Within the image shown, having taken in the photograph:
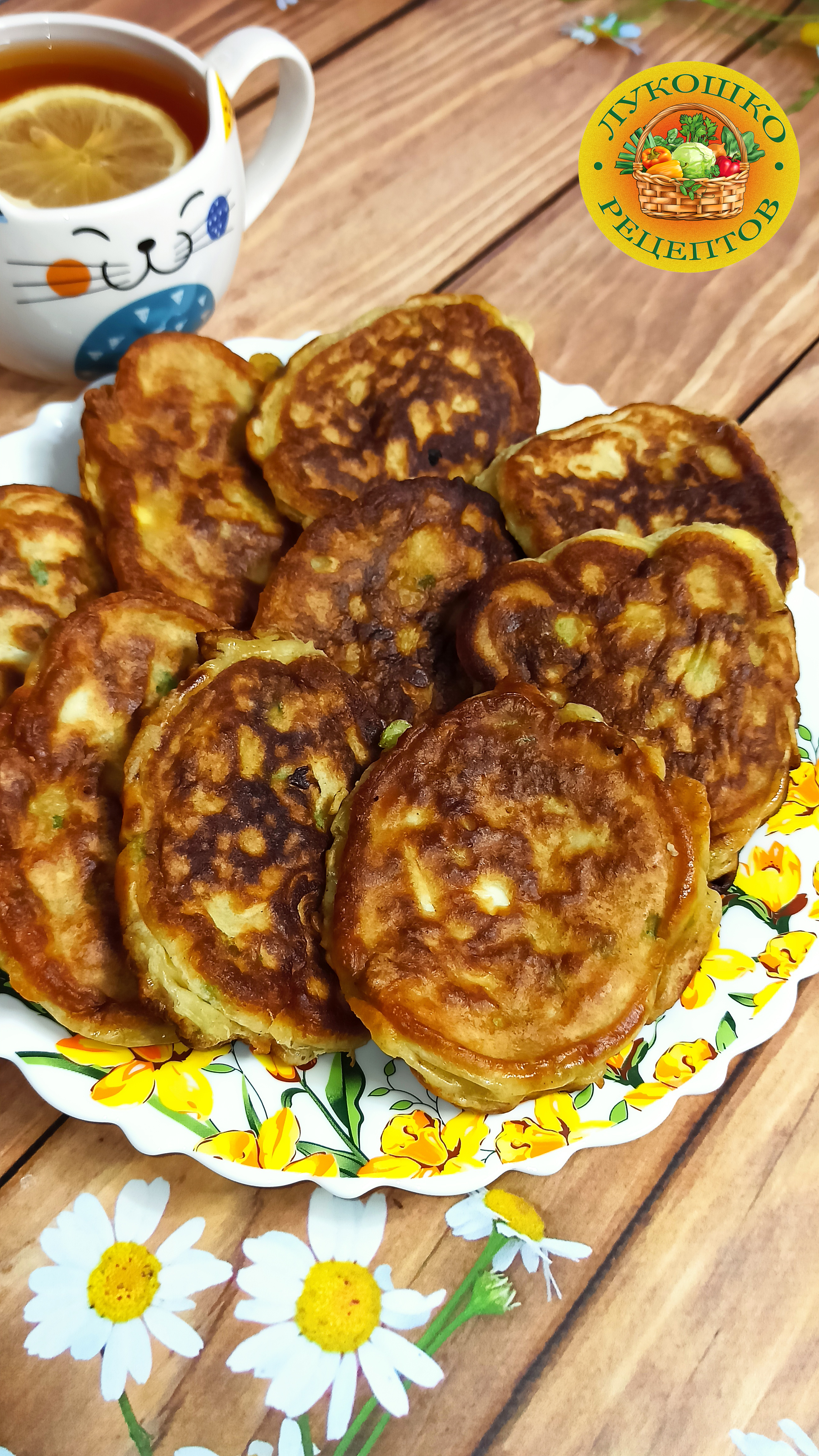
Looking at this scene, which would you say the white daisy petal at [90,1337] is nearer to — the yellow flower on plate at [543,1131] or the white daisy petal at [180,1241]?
the white daisy petal at [180,1241]

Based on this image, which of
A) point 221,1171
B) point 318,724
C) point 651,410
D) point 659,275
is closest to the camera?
point 221,1171

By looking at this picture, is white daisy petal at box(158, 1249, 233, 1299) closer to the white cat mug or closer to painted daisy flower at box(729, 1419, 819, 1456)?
painted daisy flower at box(729, 1419, 819, 1456)

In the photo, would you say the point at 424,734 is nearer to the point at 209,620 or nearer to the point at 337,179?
the point at 209,620

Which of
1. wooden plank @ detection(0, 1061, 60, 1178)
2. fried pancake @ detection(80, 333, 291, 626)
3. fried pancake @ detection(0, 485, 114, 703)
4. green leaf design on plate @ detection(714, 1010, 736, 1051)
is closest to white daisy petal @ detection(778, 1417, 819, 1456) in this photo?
green leaf design on plate @ detection(714, 1010, 736, 1051)

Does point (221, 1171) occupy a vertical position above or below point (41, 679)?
below

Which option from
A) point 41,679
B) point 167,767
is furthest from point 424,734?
point 41,679

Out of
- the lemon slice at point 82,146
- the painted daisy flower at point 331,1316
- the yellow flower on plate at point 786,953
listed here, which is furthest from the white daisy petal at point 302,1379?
the lemon slice at point 82,146

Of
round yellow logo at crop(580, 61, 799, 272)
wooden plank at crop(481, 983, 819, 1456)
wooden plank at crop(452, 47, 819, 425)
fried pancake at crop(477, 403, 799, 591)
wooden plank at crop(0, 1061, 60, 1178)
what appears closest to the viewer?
wooden plank at crop(481, 983, 819, 1456)
